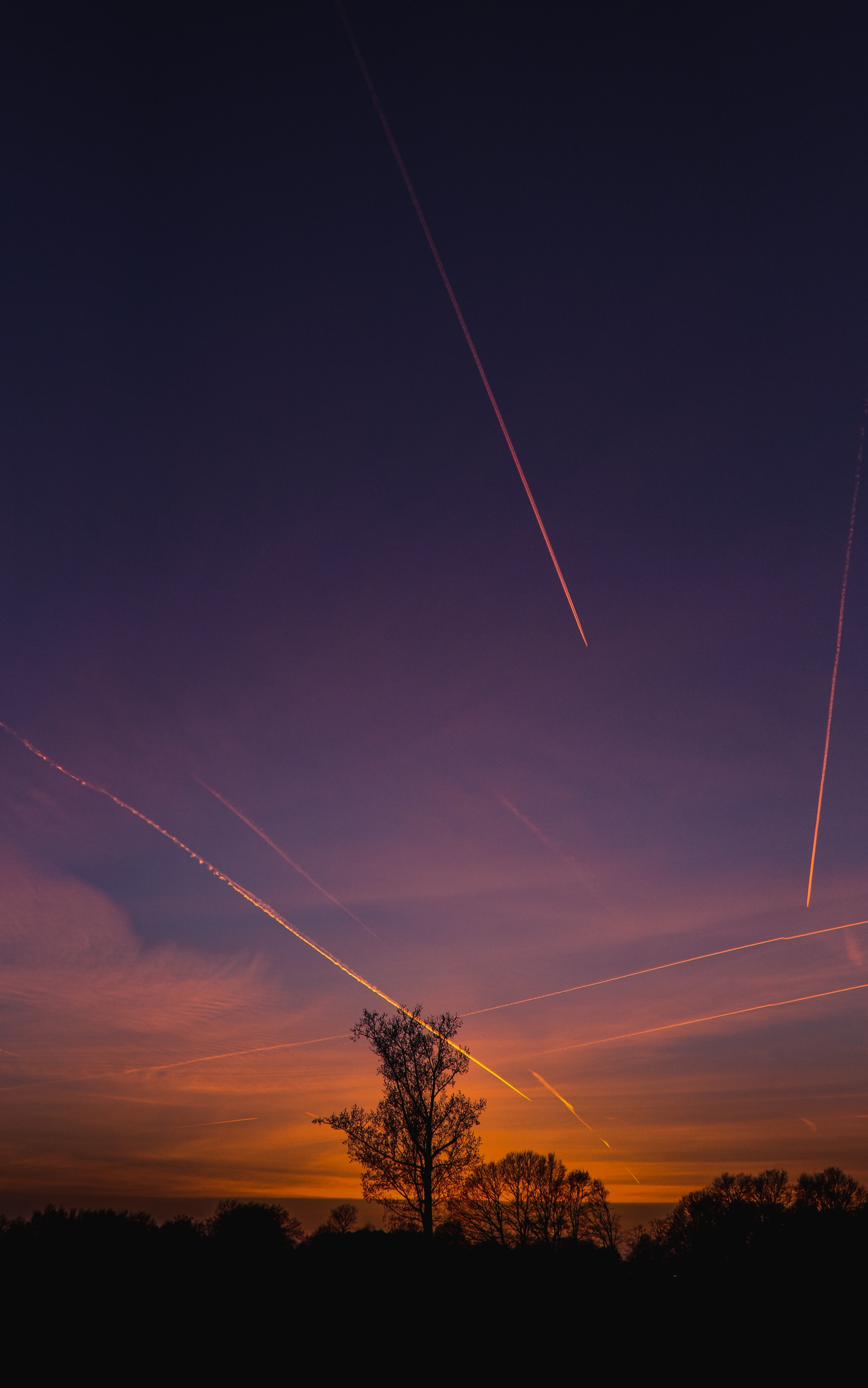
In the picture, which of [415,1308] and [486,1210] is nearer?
[415,1308]

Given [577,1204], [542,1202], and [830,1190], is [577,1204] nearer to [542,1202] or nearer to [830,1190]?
[542,1202]

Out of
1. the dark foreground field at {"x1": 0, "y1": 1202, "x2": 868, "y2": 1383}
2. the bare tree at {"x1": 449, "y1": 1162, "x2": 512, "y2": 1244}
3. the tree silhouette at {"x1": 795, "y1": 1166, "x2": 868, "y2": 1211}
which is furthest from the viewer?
the tree silhouette at {"x1": 795, "y1": 1166, "x2": 868, "y2": 1211}

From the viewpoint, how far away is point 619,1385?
11859 mm

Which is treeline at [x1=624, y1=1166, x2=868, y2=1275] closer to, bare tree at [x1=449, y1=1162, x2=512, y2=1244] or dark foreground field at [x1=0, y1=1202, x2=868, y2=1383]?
dark foreground field at [x1=0, y1=1202, x2=868, y2=1383]

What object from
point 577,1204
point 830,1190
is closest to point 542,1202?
point 577,1204

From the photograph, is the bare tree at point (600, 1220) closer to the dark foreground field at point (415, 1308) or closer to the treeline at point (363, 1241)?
the treeline at point (363, 1241)

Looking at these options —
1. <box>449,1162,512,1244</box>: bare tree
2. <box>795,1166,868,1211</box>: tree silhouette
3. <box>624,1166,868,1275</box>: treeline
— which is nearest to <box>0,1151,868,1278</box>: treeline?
<box>624,1166,868,1275</box>: treeline

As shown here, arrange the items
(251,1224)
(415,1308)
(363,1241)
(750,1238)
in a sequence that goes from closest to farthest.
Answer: (415,1308), (363,1241), (750,1238), (251,1224)

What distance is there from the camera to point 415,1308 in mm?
14484

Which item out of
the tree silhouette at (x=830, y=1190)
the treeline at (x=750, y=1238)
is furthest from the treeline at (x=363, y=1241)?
the tree silhouette at (x=830, y=1190)

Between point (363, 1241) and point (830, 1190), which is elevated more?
point (363, 1241)

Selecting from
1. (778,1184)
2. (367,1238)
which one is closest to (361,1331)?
(367,1238)

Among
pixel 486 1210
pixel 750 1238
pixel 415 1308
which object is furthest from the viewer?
pixel 486 1210

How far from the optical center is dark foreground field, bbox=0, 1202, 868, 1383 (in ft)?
40.4
